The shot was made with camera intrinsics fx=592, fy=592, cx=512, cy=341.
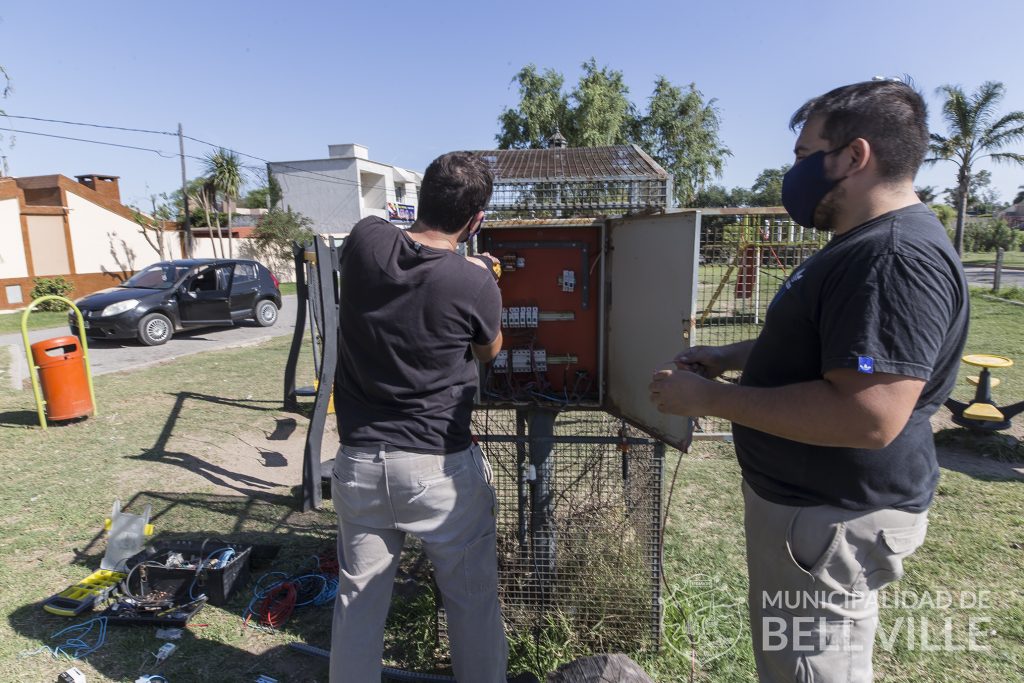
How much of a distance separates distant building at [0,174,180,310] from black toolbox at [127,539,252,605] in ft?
61.0

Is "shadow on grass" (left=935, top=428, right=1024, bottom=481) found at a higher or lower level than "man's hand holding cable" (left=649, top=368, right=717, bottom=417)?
lower

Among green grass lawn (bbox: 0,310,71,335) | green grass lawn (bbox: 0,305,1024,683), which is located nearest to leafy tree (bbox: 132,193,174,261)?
green grass lawn (bbox: 0,310,71,335)

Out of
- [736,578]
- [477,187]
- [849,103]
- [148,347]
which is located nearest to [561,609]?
[736,578]

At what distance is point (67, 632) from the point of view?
2.87 metres

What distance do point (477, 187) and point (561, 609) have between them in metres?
1.98

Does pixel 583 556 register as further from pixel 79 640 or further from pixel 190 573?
pixel 79 640

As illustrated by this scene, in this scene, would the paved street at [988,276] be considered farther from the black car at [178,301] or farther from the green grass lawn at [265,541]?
the black car at [178,301]

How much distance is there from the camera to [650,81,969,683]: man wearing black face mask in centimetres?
125

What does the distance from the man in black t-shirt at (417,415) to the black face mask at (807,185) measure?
2.93 feet

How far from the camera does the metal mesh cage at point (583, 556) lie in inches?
107

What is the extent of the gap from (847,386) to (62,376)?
7.00 m

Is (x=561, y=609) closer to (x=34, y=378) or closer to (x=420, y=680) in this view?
(x=420, y=680)

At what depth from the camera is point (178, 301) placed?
11.5m

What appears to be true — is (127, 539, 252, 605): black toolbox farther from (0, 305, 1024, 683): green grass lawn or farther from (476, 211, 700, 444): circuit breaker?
(476, 211, 700, 444): circuit breaker
